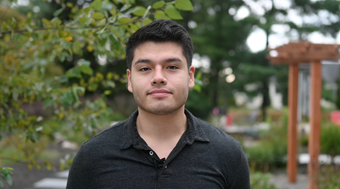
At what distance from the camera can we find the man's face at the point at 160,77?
160 cm

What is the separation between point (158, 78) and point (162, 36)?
0.62ft

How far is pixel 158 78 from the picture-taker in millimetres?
1584

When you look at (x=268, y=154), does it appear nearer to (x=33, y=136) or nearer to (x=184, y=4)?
(x=33, y=136)

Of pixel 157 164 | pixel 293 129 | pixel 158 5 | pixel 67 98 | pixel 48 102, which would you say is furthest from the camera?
pixel 293 129

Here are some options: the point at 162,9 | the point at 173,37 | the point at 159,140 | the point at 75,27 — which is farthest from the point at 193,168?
the point at 75,27

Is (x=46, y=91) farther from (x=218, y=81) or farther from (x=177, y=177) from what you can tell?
(x=218, y=81)

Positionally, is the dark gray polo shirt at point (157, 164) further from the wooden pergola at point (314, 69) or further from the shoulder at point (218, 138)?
the wooden pergola at point (314, 69)

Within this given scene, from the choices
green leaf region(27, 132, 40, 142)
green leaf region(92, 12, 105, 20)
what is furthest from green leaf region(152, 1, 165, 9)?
green leaf region(27, 132, 40, 142)

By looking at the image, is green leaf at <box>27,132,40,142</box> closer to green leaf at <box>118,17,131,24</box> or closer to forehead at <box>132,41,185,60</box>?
green leaf at <box>118,17,131,24</box>

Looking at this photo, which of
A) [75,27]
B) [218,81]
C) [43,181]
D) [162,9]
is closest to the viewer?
[162,9]

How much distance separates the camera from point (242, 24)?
18.3 meters

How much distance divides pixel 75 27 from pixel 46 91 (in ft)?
1.65

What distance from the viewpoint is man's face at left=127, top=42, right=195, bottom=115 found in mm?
1600

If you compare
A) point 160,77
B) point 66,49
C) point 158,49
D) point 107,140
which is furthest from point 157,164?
point 66,49
